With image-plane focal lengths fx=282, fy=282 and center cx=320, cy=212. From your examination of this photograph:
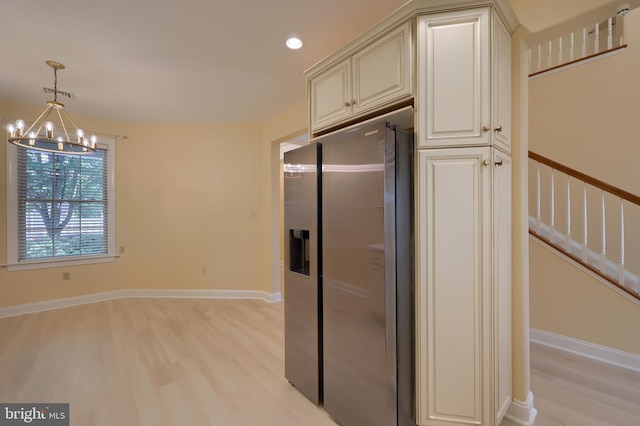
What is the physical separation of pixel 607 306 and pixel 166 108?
5.53m

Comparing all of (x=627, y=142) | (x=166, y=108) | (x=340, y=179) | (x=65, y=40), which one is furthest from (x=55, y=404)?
(x=627, y=142)

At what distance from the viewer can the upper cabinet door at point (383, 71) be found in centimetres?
166

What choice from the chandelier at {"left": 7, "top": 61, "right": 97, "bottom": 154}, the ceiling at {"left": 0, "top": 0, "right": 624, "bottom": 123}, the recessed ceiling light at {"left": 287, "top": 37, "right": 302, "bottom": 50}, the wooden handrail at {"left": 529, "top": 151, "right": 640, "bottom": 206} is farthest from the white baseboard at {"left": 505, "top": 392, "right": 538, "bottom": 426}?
the chandelier at {"left": 7, "top": 61, "right": 97, "bottom": 154}

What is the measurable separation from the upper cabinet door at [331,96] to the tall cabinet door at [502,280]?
3.34 feet

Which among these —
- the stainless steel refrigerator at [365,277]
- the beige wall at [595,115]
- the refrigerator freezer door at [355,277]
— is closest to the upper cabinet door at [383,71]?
the stainless steel refrigerator at [365,277]

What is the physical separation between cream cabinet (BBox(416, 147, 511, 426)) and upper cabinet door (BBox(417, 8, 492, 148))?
0.34ft

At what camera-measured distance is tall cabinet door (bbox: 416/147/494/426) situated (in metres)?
1.56

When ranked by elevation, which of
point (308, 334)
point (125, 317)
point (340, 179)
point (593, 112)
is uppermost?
point (593, 112)

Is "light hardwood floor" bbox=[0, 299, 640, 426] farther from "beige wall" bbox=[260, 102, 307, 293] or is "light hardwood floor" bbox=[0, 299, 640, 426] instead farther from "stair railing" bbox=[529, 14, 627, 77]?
"stair railing" bbox=[529, 14, 627, 77]

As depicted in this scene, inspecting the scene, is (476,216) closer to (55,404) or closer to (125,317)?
(55,404)

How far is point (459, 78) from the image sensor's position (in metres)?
1.58

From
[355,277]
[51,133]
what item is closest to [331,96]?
[355,277]

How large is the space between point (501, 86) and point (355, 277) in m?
1.45

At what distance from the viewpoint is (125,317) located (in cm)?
371
